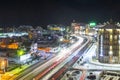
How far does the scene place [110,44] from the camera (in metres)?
79.8

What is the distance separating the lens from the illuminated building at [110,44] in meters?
79.0

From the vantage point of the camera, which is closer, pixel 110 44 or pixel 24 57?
pixel 110 44

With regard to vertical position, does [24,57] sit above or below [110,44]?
below

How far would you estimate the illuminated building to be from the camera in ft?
259

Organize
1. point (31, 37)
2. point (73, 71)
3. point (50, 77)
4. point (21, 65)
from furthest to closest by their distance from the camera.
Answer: point (31, 37) → point (21, 65) → point (73, 71) → point (50, 77)

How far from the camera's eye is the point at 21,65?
76375 millimetres

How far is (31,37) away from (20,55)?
276ft

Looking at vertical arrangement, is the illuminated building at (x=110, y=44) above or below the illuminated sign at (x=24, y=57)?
above

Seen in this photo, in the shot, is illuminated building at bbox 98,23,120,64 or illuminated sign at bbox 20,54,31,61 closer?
illuminated building at bbox 98,23,120,64

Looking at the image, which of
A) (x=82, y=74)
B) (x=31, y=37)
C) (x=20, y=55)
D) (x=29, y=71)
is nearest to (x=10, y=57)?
(x=20, y=55)

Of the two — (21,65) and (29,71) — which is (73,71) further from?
(21,65)

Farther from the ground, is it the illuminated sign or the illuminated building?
the illuminated building

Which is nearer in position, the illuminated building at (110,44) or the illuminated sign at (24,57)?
the illuminated building at (110,44)

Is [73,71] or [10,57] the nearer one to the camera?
[73,71]
